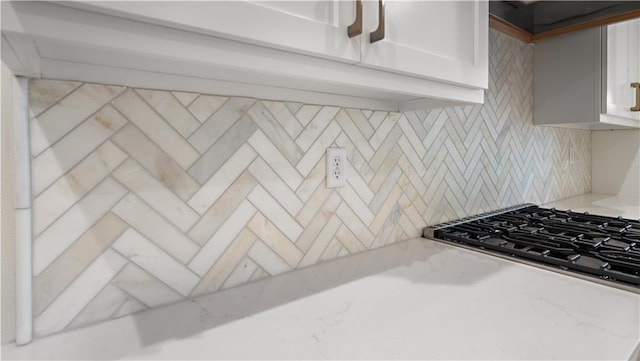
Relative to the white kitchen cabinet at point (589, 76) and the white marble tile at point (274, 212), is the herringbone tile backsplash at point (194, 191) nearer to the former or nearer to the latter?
the white marble tile at point (274, 212)

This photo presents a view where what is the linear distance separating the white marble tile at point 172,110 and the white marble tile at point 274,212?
0.71 feet

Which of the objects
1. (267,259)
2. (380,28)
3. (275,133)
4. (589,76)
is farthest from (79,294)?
(589,76)

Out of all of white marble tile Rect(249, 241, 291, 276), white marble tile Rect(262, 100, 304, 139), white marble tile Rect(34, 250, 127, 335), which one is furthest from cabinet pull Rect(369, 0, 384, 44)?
white marble tile Rect(34, 250, 127, 335)

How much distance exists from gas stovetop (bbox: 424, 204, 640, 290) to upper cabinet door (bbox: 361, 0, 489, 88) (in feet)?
1.74

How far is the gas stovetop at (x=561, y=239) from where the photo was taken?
863mm

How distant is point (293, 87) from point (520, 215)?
1.25 m

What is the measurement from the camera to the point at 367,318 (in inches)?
25.7

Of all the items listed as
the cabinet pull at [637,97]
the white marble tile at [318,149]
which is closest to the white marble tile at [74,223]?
the white marble tile at [318,149]

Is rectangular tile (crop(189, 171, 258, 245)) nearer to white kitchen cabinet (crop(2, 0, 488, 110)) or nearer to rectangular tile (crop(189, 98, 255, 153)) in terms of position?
rectangular tile (crop(189, 98, 255, 153))

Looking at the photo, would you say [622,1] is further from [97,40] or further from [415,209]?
[97,40]

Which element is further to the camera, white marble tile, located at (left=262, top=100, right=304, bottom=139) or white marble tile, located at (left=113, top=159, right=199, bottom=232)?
white marble tile, located at (left=262, top=100, right=304, bottom=139)

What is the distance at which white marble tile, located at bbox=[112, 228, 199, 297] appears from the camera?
668 mm

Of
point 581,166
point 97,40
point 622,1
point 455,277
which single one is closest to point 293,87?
point 97,40

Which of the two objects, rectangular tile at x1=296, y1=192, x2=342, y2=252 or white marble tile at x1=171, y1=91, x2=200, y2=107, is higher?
white marble tile at x1=171, y1=91, x2=200, y2=107
